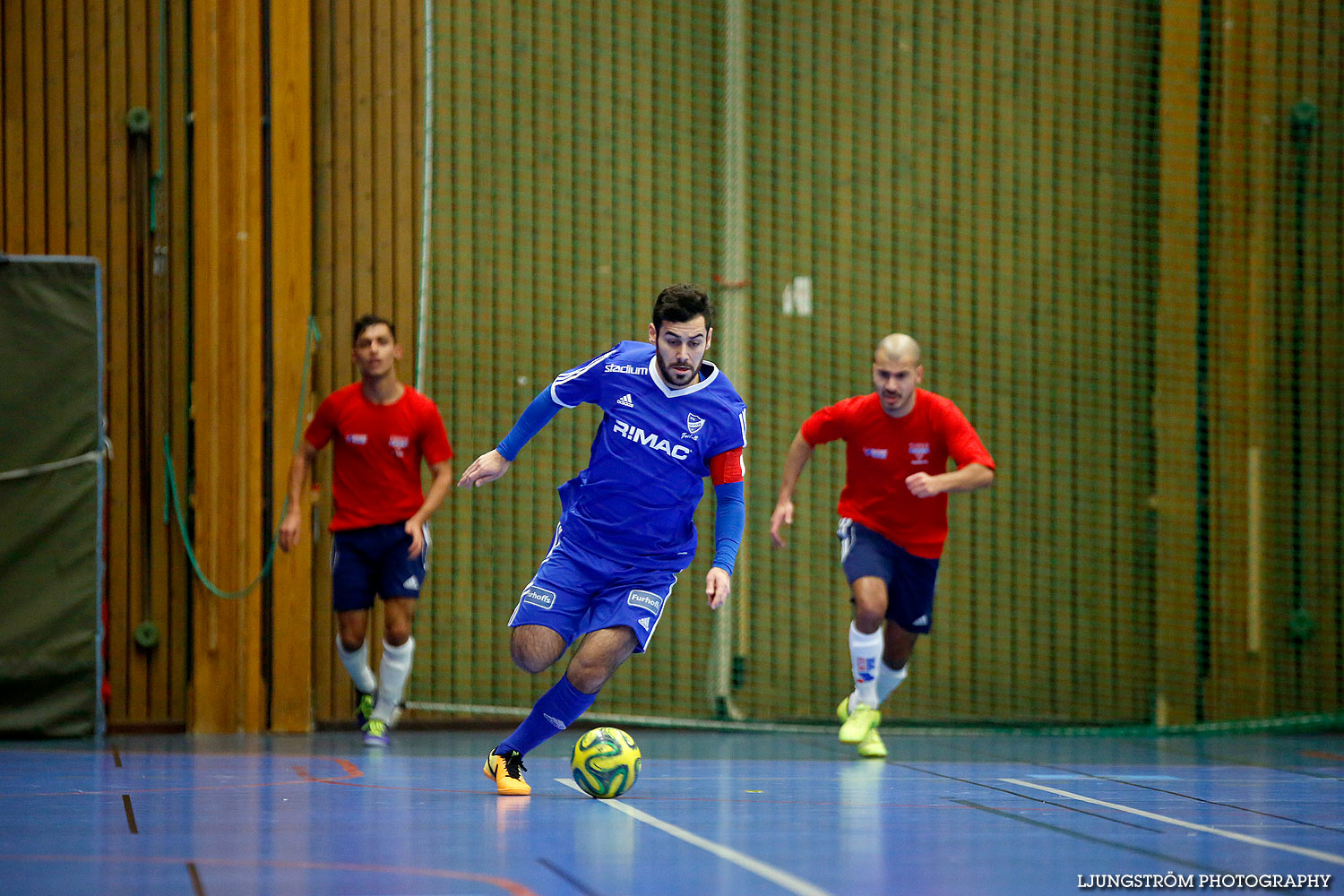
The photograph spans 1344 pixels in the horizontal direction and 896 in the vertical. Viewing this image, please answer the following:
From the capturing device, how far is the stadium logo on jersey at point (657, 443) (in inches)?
229

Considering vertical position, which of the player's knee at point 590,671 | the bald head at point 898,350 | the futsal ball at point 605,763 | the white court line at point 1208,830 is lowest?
the white court line at point 1208,830

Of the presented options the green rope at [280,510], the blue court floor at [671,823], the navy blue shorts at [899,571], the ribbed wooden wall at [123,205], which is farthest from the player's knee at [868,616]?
the ribbed wooden wall at [123,205]

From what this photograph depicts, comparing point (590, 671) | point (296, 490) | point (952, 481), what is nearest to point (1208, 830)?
point (590, 671)

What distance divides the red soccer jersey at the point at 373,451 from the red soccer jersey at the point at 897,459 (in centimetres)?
225

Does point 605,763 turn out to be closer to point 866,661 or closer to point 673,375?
point 673,375

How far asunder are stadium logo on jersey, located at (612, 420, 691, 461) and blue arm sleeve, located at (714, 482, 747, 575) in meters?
0.19

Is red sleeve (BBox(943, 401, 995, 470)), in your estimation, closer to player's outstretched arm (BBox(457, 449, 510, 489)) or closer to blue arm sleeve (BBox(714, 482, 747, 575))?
blue arm sleeve (BBox(714, 482, 747, 575))

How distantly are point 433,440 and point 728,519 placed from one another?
3.05 meters

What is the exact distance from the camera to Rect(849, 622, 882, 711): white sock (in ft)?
26.1

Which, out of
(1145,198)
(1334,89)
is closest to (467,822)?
(1145,198)

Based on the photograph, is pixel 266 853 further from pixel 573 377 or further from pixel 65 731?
pixel 65 731

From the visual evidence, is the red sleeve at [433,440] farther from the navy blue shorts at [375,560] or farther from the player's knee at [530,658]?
the player's knee at [530,658]

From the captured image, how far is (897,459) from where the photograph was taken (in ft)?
26.0

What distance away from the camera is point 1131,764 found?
24.9 ft
